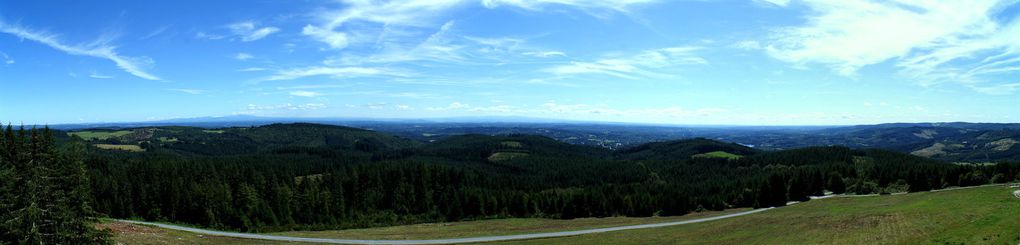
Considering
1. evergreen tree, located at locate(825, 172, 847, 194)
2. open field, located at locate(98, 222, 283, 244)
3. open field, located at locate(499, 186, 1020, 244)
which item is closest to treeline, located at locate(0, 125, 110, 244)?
open field, located at locate(98, 222, 283, 244)

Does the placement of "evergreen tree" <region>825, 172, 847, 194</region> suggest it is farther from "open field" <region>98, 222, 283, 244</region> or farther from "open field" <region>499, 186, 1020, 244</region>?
"open field" <region>98, 222, 283, 244</region>

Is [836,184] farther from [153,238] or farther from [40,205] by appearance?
[40,205]

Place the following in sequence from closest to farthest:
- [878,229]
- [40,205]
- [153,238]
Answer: [40,205]
[878,229]
[153,238]

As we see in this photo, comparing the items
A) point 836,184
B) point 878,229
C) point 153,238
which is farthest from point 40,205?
point 836,184

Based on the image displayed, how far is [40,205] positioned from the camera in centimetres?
3241

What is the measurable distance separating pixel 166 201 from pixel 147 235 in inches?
2513

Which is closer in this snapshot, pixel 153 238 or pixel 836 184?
pixel 153 238

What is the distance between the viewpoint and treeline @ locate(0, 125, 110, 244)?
102ft

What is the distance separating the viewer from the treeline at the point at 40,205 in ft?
102

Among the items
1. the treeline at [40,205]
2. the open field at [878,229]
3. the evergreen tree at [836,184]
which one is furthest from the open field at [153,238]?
the evergreen tree at [836,184]

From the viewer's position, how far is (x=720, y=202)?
344 ft

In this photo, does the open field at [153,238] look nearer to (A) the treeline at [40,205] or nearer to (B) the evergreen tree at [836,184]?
→ (A) the treeline at [40,205]

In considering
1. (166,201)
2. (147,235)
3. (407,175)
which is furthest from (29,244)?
(407,175)

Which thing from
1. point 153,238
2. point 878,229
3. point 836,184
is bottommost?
point 836,184
